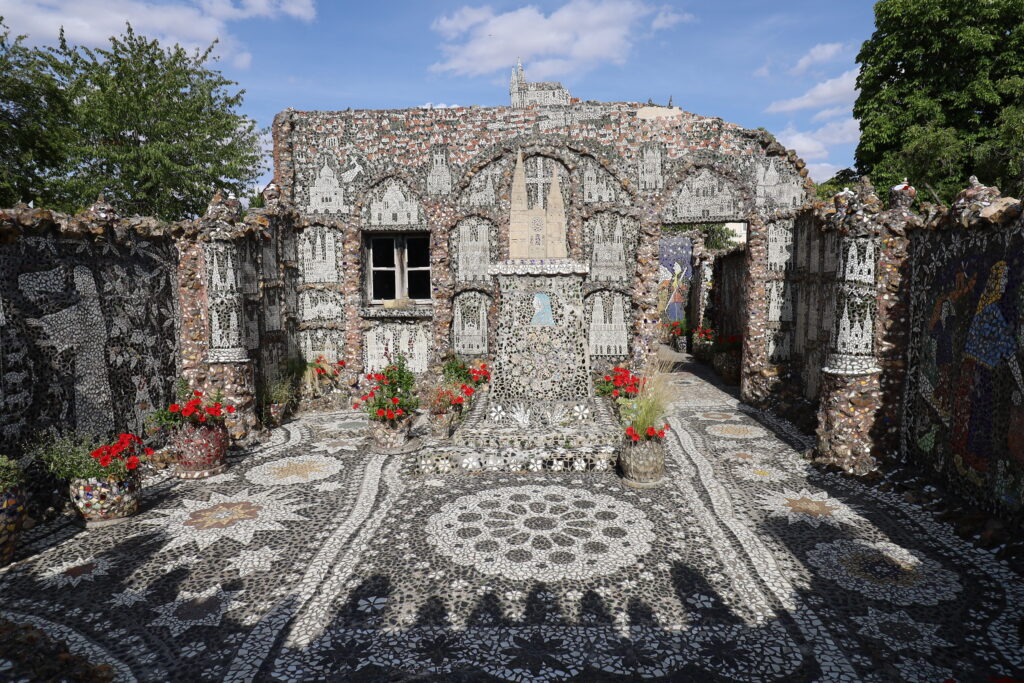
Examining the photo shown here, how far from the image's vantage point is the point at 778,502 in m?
5.77

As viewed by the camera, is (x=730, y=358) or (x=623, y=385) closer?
(x=623, y=385)

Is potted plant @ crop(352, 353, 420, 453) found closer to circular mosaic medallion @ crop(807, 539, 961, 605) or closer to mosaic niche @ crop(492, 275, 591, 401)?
mosaic niche @ crop(492, 275, 591, 401)

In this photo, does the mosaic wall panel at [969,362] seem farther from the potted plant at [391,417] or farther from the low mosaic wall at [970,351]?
the potted plant at [391,417]

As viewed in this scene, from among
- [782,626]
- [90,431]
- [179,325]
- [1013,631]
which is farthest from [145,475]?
[1013,631]

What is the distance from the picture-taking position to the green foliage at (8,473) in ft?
14.9

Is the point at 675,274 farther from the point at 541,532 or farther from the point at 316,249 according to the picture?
the point at 541,532

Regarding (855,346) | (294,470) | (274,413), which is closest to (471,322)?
(274,413)

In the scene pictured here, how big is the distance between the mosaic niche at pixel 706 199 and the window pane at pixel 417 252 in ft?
15.6

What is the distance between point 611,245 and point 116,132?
51.1 ft

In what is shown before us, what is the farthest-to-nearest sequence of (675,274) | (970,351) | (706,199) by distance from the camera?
(675,274) < (706,199) < (970,351)

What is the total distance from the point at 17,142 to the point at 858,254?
20233mm

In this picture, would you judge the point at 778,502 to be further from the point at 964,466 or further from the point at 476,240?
the point at 476,240

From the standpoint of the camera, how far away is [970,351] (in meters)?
5.17

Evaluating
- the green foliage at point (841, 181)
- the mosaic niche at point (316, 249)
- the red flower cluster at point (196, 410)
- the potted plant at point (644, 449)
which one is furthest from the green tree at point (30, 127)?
the green foliage at point (841, 181)
